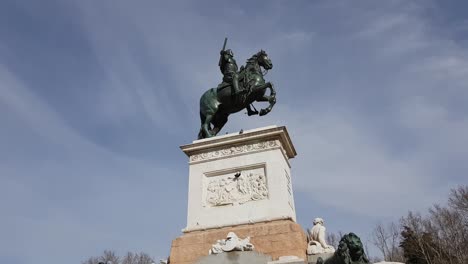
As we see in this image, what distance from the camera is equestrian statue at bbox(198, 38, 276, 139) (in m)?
9.80

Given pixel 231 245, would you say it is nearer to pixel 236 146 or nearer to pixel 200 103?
pixel 236 146

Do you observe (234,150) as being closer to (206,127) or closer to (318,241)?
(206,127)

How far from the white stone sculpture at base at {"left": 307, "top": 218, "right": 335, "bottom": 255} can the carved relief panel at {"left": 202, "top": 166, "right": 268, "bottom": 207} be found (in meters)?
1.16

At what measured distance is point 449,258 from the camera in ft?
77.6

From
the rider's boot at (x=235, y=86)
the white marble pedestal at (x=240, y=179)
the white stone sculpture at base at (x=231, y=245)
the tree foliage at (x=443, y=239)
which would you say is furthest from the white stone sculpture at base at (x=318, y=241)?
the tree foliage at (x=443, y=239)

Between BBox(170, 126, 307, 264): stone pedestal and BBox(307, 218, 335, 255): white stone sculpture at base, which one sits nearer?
BBox(307, 218, 335, 255): white stone sculpture at base

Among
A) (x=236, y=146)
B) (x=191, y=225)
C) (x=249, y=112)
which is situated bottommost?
(x=191, y=225)

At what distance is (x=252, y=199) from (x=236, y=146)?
1.38 m

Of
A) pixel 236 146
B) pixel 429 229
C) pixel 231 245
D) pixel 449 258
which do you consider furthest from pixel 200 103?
pixel 429 229

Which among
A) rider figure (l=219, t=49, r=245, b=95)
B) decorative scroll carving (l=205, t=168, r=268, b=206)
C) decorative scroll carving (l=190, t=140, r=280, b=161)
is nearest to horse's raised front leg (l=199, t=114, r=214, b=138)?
decorative scroll carving (l=190, t=140, r=280, b=161)

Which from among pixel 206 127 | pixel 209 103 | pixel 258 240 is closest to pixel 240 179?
pixel 258 240

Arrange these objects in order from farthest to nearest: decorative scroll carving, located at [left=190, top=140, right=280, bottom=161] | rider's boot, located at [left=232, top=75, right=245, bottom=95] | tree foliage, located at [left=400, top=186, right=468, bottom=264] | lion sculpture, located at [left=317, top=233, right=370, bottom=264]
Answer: tree foliage, located at [left=400, top=186, right=468, bottom=264] → rider's boot, located at [left=232, top=75, right=245, bottom=95] → decorative scroll carving, located at [left=190, top=140, right=280, bottom=161] → lion sculpture, located at [left=317, top=233, right=370, bottom=264]

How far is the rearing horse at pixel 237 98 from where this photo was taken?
981 centimetres

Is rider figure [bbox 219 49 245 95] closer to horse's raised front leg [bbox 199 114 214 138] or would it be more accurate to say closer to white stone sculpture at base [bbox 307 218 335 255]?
horse's raised front leg [bbox 199 114 214 138]
